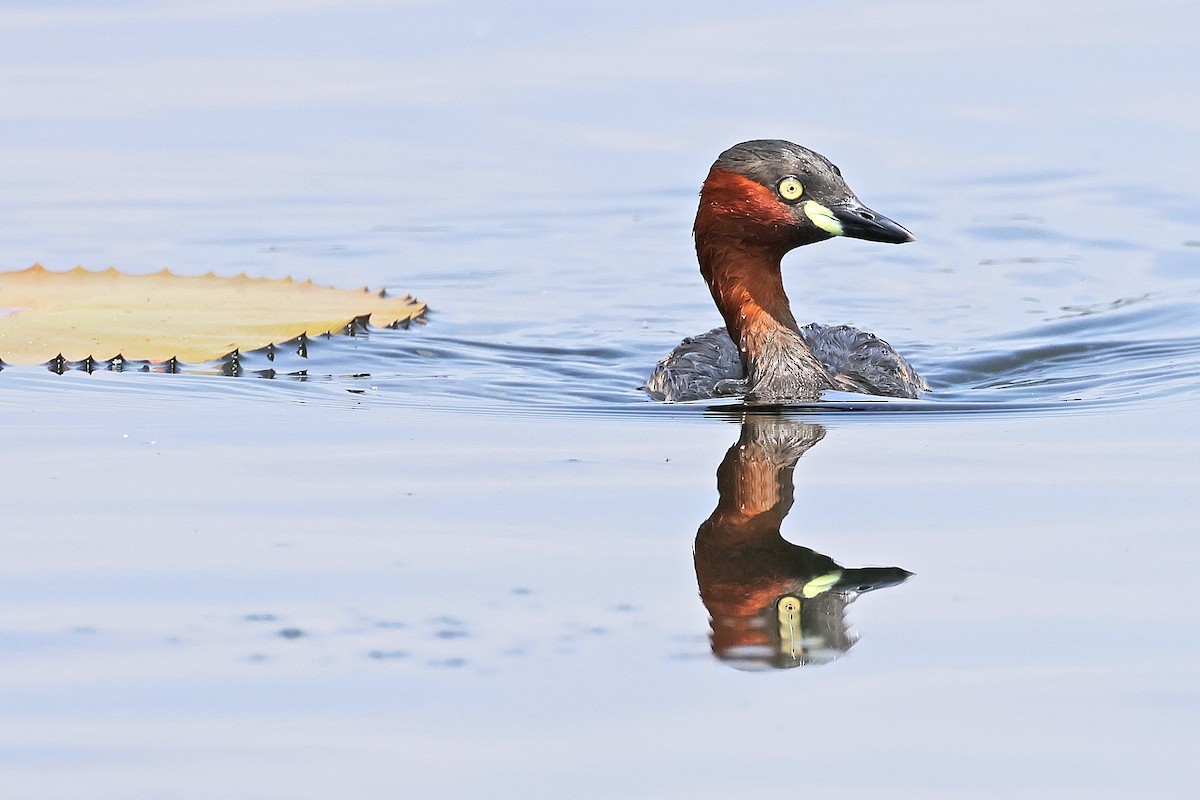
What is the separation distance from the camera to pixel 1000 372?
9195mm

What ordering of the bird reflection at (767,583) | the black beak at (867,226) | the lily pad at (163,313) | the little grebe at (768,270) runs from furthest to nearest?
→ the lily pad at (163,313) → the little grebe at (768,270) → the black beak at (867,226) → the bird reflection at (767,583)

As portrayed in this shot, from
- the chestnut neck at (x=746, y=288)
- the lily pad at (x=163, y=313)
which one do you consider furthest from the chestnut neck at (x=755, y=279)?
the lily pad at (x=163, y=313)

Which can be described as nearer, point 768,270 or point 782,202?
point 782,202

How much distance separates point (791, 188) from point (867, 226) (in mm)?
349

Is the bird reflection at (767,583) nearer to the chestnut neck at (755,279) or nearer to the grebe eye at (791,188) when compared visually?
the chestnut neck at (755,279)

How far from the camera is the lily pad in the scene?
8219 millimetres

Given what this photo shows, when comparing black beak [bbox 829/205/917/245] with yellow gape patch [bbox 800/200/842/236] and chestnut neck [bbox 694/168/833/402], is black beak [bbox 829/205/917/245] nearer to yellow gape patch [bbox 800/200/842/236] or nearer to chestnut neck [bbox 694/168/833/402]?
yellow gape patch [bbox 800/200/842/236]

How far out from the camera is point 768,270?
8.40 m

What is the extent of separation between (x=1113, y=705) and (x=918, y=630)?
57cm

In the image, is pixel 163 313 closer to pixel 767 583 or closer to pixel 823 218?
pixel 823 218

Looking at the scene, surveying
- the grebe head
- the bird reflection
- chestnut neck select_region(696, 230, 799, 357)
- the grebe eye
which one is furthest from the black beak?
the bird reflection

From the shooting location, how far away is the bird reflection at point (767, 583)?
4.31 m

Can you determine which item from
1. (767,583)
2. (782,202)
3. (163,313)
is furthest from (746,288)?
(767,583)

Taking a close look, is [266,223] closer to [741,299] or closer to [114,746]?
[741,299]
